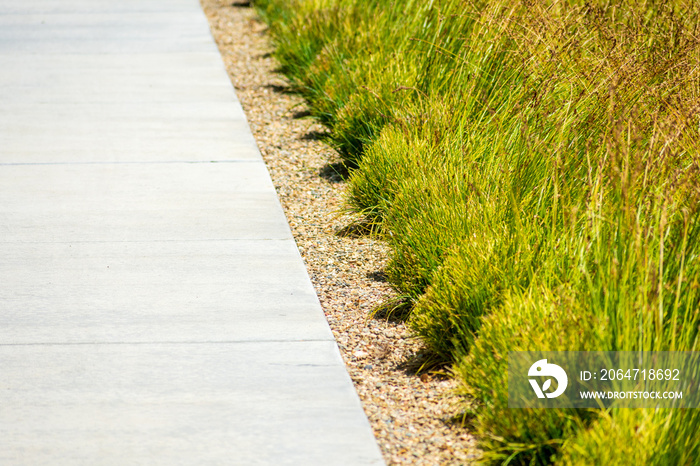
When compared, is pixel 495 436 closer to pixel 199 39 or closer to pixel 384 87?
pixel 384 87

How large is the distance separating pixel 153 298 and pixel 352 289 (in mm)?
1143

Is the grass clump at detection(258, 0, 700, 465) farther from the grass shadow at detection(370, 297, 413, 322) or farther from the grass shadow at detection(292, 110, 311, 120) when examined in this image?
the grass shadow at detection(292, 110, 311, 120)

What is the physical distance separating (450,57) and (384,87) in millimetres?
572

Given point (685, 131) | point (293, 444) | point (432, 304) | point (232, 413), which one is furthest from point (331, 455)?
point (685, 131)

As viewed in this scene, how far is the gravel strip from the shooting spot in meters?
3.37

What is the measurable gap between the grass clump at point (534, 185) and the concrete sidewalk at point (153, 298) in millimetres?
647

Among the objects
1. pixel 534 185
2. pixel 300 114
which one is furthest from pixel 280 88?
pixel 534 185

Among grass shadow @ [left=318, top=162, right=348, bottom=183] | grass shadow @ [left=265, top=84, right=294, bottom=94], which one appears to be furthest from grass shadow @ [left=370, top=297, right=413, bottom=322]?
grass shadow @ [left=265, top=84, right=294, bottom=94]

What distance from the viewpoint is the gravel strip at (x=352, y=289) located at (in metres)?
3.37

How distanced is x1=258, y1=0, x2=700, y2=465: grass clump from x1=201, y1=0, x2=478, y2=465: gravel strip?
153mm

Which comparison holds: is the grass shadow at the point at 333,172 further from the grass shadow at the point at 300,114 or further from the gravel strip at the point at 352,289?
the grass shadow at the point at 300,114

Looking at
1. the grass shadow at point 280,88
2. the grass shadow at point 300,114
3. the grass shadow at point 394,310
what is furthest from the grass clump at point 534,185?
the grass shadow at point 280,88

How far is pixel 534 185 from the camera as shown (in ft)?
14.6

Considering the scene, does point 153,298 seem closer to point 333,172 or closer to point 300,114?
point 333,172
